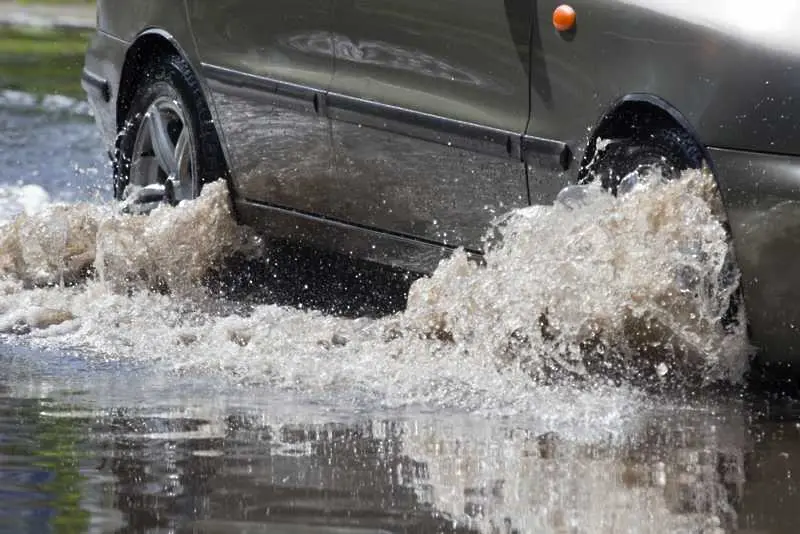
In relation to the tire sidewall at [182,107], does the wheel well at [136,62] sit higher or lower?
higher

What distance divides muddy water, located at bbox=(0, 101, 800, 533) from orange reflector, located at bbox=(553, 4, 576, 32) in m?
0.46

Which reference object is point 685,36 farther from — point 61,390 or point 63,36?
point 63,36

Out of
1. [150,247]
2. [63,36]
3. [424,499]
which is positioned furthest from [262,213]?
[63,36]

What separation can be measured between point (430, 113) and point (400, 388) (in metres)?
0.94

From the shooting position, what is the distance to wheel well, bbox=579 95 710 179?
5.42 meters

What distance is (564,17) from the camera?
5.57 m

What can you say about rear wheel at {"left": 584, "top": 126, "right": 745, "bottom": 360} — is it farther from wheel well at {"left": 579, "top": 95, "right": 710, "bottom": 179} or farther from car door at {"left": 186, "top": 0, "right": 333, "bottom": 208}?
car door at {"left": 186, "top": 0, "right": 333, "bottom": 208}

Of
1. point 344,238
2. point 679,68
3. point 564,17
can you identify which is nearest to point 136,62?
point 344,238

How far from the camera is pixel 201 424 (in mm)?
5129

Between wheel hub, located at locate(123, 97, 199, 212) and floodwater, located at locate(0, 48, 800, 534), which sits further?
wheel hub, located at locate(123, 97, 199, 212)

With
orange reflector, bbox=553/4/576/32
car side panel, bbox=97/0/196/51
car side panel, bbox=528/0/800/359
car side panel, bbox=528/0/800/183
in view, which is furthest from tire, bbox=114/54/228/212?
car side panel, bbox=528/0/800/359

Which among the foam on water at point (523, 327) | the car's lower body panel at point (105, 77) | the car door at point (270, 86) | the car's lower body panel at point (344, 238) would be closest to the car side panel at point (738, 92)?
the foam on water at point (523, 327)

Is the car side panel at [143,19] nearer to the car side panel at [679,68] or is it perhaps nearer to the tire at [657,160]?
the car side panel at [679,68]

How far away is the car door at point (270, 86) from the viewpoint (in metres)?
6.69
